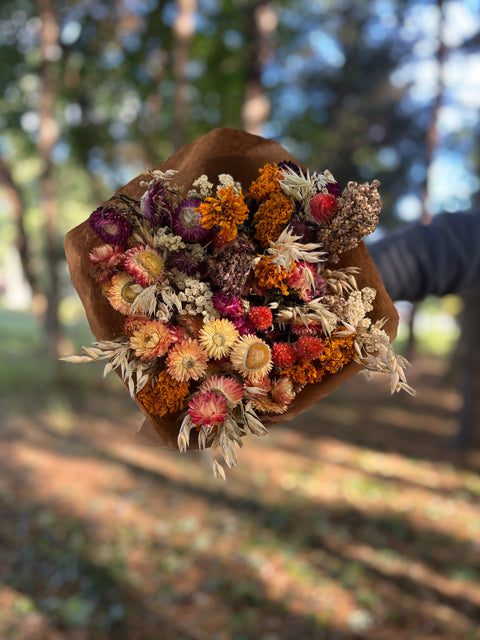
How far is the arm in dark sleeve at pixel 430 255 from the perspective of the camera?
80.9 inches

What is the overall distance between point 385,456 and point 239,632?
4.04m

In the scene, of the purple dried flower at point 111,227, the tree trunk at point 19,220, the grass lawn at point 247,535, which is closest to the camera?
the purple dried flower at point 111,227

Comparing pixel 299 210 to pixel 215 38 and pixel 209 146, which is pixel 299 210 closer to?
pixel 209 146

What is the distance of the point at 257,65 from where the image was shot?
6539 millimetres

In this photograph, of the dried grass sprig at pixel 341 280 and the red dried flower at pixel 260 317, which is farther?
the dried grass sprig at pixel 341 280

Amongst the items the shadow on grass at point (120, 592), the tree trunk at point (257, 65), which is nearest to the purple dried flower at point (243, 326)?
the shadow on grass at point (120, 592)

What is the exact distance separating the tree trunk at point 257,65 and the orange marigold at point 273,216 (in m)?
5.34

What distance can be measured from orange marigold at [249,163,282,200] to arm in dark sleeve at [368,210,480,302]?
898 mm

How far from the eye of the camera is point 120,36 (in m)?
11.9

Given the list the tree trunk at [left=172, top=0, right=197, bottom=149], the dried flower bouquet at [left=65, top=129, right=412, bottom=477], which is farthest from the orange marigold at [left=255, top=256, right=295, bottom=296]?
the tree trunk at [left=172, top=0, right=197, bottom=149]

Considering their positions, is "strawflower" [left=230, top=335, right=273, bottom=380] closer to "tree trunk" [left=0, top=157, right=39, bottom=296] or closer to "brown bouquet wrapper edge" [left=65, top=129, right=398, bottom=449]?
"brown bouquet wrapper edge" [left=65, top=129, right=398, bottom=449]

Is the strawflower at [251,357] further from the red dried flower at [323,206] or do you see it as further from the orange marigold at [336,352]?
the red dried flower at [323,206]

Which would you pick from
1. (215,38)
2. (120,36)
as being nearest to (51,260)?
(120,36)

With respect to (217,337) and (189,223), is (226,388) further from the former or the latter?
(189,223)
